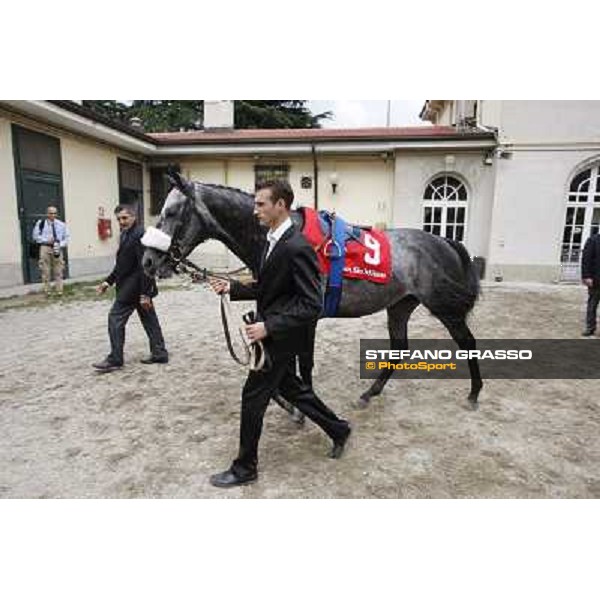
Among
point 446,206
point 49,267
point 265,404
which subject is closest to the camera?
point 265,404

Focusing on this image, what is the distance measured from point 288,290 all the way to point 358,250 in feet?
3.48

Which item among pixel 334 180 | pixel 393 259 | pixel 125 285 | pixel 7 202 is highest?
pixel 334 180

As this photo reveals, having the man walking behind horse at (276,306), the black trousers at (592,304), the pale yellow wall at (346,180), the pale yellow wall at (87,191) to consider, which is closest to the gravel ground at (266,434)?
the man walking behind horse at (276,306)

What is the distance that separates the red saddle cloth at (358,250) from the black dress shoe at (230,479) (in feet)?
4.69

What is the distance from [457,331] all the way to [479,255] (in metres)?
10.2

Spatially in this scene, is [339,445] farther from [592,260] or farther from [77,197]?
[77,197]

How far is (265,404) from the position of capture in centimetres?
237

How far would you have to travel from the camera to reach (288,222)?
2.22 metres

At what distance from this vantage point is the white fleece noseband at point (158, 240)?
305 centimetres

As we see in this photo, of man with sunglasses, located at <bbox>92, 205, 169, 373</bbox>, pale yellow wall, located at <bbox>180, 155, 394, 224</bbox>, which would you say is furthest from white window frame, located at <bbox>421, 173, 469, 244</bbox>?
man with sunglasses, located at <bbox>92, 205, 169, 373</bbox>

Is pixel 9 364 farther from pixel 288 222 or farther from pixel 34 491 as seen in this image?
pixel 288 222

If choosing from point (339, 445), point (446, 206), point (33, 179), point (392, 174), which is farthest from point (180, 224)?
point (446, 206)

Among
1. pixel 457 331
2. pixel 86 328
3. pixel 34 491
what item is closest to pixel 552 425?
pixel 457 331

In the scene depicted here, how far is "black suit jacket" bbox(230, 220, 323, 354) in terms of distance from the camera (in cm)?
213
